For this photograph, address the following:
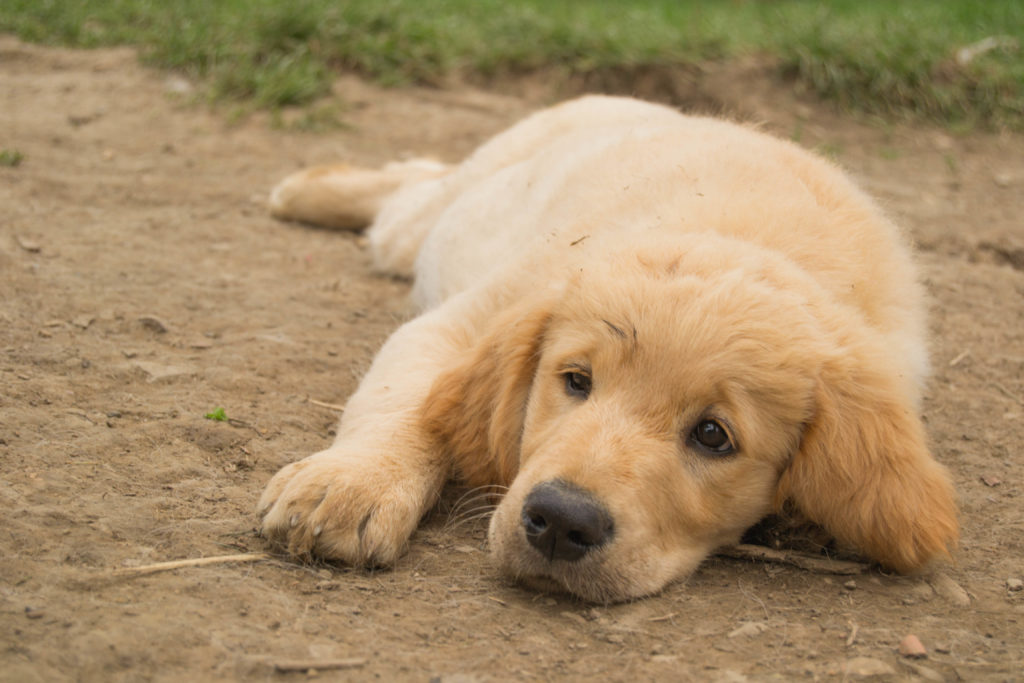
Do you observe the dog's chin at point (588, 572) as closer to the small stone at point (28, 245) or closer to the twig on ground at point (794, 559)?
the twig on ground at point (794, 559)

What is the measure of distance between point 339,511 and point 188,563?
1.57 ft

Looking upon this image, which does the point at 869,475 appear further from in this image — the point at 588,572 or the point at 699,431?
the point at 588,572

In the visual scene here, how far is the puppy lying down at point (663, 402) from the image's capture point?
3127mm

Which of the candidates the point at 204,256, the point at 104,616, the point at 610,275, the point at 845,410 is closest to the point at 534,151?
the point at 204,256

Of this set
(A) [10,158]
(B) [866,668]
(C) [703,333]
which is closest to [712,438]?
(C) [703,333]

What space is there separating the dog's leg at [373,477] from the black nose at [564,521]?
514 millimetres

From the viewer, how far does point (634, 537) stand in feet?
10.0

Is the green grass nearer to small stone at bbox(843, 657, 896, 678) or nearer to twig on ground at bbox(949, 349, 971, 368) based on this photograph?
twig on ground at bbox(949, 349, 971, 368)

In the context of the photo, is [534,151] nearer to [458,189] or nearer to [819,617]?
[458,189]

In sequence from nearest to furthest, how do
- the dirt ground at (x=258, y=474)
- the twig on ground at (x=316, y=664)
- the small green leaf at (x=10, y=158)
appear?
the twig on ground at (x=316, y=664) → the dirt ground at (x=258, y=474) → the small green leaf at (x=10, y=158)

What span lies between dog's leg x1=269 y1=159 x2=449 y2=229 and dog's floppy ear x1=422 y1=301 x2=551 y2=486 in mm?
3402

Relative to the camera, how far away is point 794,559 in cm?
345

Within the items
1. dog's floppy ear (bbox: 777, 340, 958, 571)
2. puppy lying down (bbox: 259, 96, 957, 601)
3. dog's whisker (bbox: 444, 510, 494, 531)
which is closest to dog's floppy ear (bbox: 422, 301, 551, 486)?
puppy lying down (bbox: 259, 96, 957, 601)

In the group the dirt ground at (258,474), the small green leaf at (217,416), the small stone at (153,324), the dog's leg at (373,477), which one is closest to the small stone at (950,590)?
the dirt ground at (258,474)
